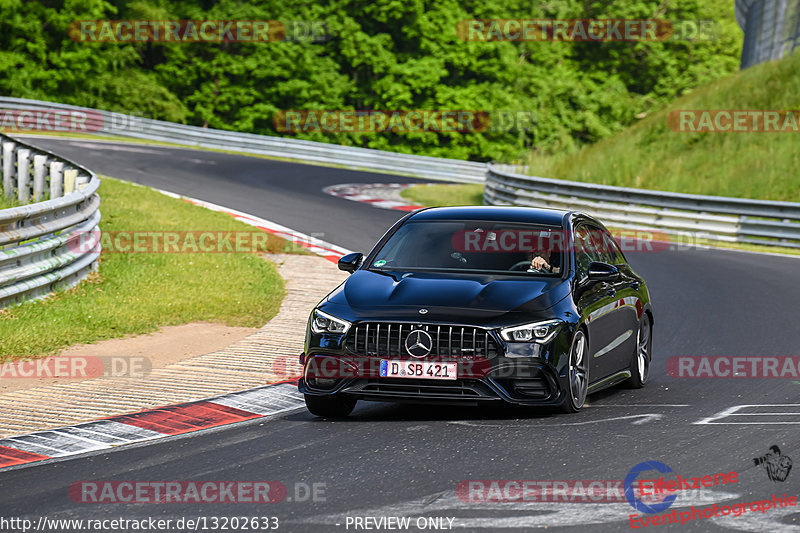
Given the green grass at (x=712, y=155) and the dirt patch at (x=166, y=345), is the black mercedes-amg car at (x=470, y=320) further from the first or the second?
the green grass at (x=712, y=155)

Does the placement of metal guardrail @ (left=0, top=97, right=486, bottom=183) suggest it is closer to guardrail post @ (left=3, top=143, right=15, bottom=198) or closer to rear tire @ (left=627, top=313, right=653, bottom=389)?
guardrail post @ (left=3, top=143, right=15, bottom=198)

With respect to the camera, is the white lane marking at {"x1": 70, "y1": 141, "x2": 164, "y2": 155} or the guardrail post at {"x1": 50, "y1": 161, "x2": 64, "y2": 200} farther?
the white lane marking at {"x1": 70, "y1": 141, "x2": 164, "y2": 155}

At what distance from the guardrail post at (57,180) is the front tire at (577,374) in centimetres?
1135

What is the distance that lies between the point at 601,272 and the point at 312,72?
1990 inches

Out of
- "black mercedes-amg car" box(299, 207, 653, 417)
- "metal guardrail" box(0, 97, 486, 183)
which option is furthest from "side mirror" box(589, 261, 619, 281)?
"metal guardrail" box(0, 97, 486, 183)

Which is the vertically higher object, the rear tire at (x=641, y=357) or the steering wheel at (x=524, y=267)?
the steering wheel at (x=524, y=267)

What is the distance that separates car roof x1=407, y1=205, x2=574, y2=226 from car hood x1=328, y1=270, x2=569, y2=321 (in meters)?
0.84

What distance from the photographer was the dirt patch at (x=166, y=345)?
10.8 meters

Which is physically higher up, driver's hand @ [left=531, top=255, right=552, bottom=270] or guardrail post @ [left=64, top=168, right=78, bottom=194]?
driver's hand @ [left=531, top=255, right=552, bottom=270]

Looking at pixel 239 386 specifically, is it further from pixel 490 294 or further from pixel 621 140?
pixel 621 140

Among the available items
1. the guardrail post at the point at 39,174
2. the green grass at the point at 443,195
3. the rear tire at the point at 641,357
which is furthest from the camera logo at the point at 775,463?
the green grass at the point at 443,195

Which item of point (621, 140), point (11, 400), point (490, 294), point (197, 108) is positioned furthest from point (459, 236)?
point (197, 108)

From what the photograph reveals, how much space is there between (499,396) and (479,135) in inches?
2074

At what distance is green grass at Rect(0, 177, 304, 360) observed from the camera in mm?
11500
